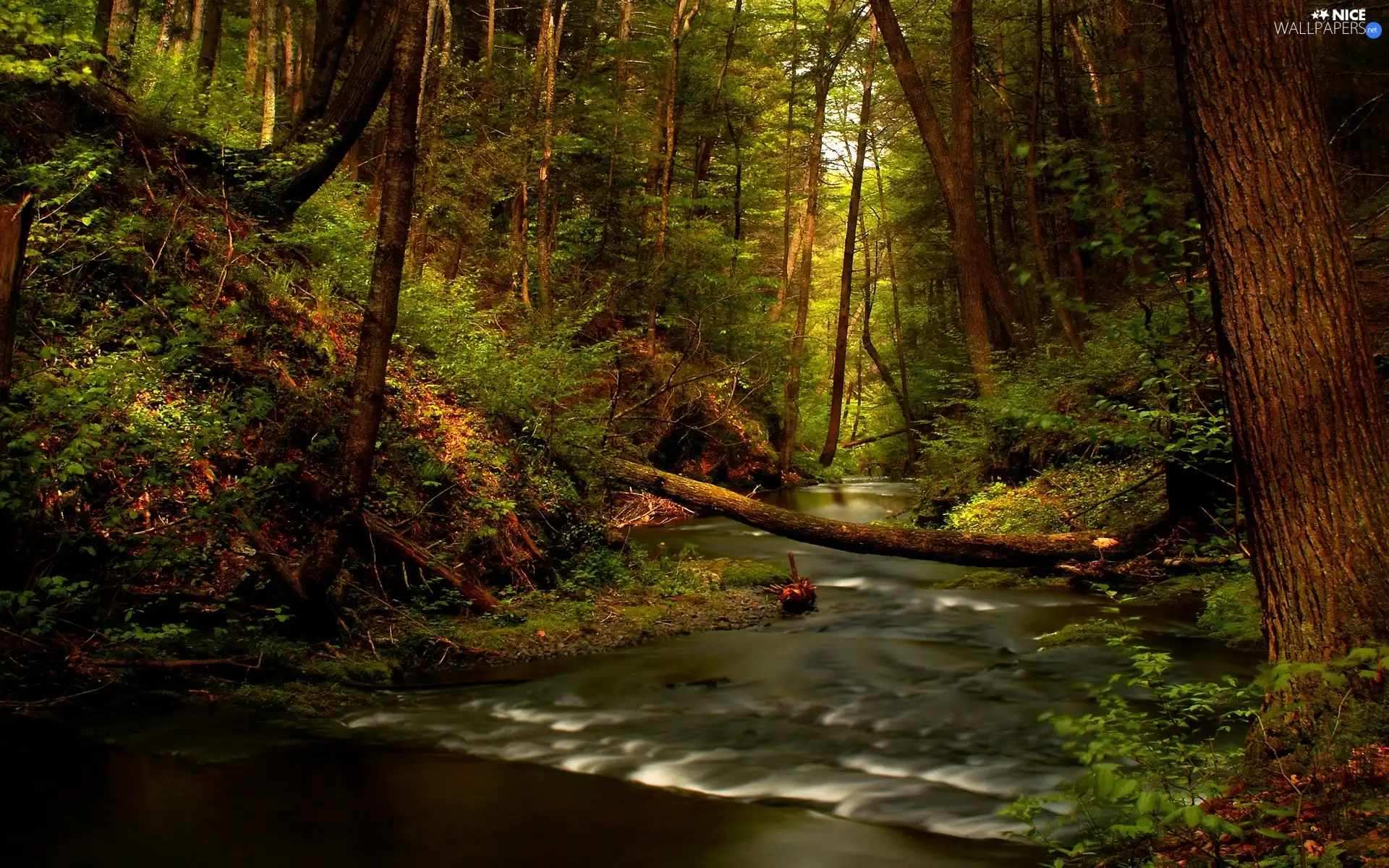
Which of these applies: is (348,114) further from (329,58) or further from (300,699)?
(300,699)

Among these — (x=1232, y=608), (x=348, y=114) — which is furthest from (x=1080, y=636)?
(x=348, y=114)

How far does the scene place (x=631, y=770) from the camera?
5.97 meters

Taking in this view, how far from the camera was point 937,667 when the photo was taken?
837 cm

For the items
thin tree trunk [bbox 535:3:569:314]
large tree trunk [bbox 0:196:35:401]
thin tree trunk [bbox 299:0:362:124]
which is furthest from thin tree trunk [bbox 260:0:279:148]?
large tree trunk [bbox 0:196:35:401]

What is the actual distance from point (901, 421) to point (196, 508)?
30.1m

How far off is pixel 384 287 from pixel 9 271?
7.42 ft

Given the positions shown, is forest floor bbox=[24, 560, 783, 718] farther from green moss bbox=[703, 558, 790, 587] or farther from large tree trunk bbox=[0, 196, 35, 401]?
large tree trunk bbox=[0, 196, 35, 401]

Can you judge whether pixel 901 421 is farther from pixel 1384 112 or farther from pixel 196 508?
pixel 196 508

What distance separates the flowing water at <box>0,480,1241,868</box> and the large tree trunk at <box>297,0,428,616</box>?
1.56 metres

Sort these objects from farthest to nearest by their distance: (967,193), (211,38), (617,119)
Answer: (617,119) → (967,193) → (211,38)

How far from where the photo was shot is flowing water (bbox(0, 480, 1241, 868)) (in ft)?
15.5

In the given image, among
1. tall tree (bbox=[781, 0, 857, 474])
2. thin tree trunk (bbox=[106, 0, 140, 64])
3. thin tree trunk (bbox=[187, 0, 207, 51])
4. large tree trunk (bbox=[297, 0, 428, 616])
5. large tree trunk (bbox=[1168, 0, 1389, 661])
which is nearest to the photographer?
large tree trunk (bbox=[1168, 0, 1389, 661])

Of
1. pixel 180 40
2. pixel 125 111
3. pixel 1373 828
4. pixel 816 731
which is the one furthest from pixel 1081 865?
pixel 180 40

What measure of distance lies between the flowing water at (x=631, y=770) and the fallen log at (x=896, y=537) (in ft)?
3.03
